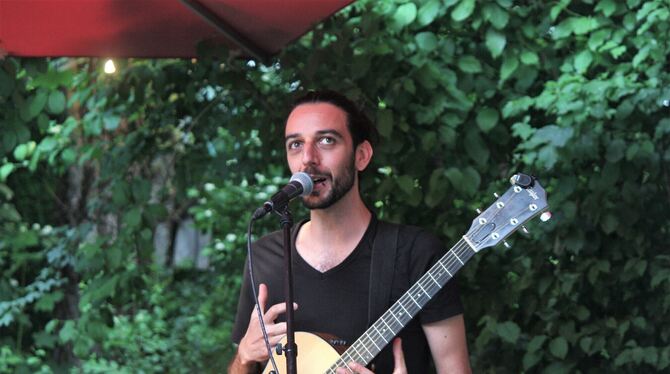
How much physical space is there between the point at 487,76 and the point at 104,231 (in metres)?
2.28

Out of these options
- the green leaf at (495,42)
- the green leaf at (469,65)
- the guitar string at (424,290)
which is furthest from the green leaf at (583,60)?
the guitar string at (424,290)

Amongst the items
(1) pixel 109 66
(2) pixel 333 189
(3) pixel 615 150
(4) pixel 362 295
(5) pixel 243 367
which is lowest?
(5) pixel 243 367

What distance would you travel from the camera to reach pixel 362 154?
11.8ft

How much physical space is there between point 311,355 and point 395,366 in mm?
254

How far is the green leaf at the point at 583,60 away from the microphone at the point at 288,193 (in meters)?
2.30

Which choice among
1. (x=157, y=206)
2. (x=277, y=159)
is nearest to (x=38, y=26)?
(x=157, y=206)

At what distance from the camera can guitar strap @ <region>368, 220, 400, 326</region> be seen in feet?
11.0

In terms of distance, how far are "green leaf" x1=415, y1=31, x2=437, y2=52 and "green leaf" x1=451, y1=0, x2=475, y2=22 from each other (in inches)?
6.7

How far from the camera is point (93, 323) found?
5.67m

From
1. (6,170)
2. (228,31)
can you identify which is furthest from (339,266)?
(6,170)

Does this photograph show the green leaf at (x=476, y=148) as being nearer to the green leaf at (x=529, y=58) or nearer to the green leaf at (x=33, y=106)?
the green leaf at (x=529, y=58)

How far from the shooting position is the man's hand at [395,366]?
3154 mm

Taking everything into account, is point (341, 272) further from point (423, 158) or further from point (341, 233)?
point (423, 158)

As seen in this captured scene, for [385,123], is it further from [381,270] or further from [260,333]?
[260,333]
